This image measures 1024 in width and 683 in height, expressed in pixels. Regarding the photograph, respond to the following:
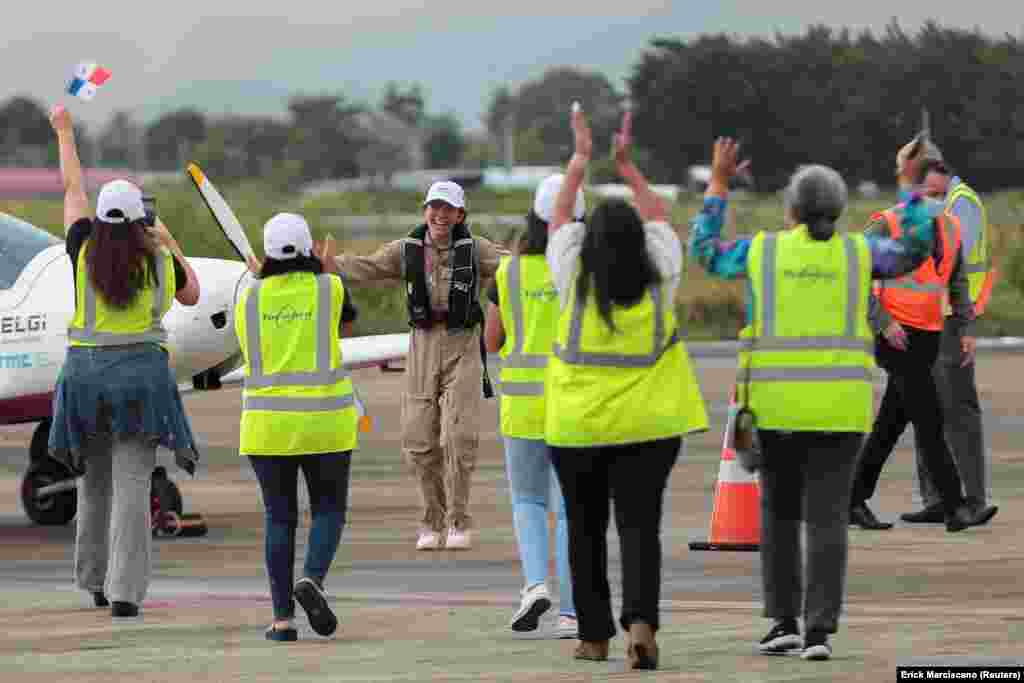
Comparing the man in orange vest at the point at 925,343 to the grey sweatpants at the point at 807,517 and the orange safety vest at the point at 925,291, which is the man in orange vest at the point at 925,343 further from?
the grey sweatpants at the point at 807,517

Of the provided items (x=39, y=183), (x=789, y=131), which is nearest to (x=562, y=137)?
(x=39, y=183)

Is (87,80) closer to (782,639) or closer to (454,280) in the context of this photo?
(454,280)

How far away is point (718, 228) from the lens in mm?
8195

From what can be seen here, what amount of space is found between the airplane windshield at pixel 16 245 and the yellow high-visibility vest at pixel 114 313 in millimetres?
3054

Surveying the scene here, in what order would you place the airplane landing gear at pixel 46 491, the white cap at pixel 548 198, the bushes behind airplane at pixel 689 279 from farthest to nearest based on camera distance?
the bushes behind airplane at pixel 689 279
the airplane landing gear at pixel 46 491
the white cap at pixel 548 198

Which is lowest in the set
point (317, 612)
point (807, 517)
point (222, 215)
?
point (317, 612)

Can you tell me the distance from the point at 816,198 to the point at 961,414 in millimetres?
4790

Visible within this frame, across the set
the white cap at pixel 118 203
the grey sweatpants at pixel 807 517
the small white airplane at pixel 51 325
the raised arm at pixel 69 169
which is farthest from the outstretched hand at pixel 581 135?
the small white airplane at pixel 51 325

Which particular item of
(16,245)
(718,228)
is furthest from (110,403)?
(16,245)

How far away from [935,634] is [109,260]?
365 cm

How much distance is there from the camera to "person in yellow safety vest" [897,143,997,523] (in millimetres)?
12508

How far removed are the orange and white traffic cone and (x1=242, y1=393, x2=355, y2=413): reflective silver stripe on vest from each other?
3.01 m

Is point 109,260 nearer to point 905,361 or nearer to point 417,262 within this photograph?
point 417,262

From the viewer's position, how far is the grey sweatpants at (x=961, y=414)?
12523 millimetres
